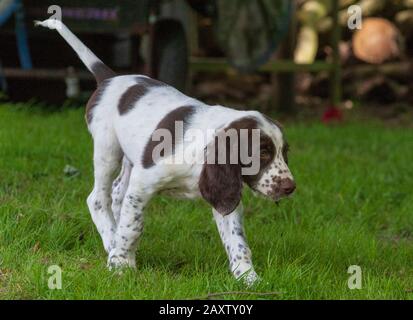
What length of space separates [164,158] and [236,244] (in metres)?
0.51


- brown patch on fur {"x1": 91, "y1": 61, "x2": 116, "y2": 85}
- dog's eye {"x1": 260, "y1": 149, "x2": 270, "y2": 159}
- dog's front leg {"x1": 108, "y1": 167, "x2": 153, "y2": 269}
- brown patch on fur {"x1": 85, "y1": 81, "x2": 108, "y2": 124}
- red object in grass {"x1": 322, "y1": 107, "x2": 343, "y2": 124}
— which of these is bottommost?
red object in grass {"x1": 322, "y1": 107, "x2": 343, "y2": 124}

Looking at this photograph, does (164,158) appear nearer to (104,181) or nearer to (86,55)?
(104,181)

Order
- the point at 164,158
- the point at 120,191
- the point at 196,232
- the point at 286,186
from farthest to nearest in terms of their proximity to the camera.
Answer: the point at 196,232, the point at 120,191, the point at 164,158, the point at 286,186

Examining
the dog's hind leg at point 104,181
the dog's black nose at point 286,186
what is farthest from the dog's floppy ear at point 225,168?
the dog's hind leg at point 104,181

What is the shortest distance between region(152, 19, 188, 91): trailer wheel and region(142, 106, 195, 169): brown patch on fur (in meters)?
3.95

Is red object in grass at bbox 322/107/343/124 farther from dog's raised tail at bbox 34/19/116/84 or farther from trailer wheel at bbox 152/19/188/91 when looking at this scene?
dog's raised tail at bbox 34/19/116/84

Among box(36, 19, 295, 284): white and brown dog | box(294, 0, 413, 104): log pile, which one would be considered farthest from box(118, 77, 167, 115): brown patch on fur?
box(294, 0, 413, 104): log pile

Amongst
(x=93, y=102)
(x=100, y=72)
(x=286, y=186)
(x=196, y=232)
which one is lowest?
(x=196, y=232)

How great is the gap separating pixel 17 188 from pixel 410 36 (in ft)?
24.3

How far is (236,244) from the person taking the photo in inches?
152

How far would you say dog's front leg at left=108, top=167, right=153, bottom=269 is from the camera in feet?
12.4

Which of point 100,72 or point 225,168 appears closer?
point 225,168

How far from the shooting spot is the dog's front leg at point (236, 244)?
3.76 m

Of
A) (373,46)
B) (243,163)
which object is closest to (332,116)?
(373,46)
